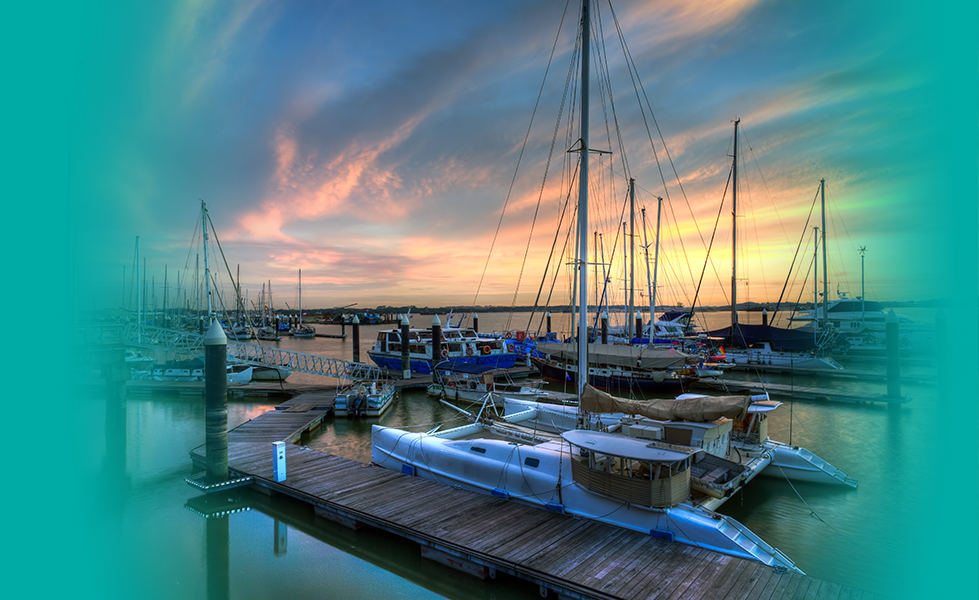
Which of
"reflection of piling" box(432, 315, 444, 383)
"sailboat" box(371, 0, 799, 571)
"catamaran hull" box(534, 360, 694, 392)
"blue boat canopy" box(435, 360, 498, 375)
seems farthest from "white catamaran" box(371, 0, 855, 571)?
"reflection of piling" box(432, 315, 444, 383)

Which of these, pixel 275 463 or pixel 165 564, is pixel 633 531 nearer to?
pixel 275 463

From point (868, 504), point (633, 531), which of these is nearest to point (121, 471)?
point (633, 531)

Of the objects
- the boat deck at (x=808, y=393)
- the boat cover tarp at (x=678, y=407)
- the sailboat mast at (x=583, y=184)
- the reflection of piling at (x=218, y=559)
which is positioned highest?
the sailboat mast at (x=583, y=184)

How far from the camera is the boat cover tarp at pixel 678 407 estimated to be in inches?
569

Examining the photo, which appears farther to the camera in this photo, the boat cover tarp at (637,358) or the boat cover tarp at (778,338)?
the boat cover tarp at (778,338)

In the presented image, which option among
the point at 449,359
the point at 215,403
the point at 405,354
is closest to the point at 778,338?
the point at 449,359

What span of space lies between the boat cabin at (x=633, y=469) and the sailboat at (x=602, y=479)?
2 cm

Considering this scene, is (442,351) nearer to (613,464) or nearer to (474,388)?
(474,388)

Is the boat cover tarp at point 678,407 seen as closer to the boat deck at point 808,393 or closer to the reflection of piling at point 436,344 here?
the boat deck at point 808,393

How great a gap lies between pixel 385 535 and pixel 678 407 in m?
9.78

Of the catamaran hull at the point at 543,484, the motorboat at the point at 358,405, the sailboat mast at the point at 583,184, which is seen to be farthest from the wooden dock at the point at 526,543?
the motorboat at the point at 358,405

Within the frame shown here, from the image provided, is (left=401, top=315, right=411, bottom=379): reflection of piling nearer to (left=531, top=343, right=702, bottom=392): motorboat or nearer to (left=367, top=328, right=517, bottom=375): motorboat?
(left=367, top=328, right=517, bottom=375): motorboat

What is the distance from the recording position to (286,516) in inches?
551

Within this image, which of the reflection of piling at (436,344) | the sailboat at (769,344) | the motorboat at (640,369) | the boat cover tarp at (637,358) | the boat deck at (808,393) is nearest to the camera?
the boat deck at (808,393)
